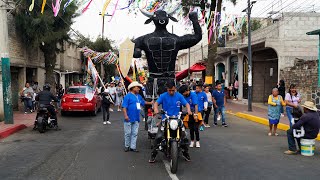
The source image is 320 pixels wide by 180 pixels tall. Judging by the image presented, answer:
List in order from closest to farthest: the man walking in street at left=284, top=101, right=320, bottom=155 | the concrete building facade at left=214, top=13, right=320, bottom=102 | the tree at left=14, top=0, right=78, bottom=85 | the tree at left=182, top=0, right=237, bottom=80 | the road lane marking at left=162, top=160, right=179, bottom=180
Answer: the road lane marking at left=162, top=160, right=179, bottom=180 → the man walking in street at left=284, top=101, right=320, bottom=155 → the tree at left=14, top=0, right=78, bottom=85 → the concrete building facade at left=214, top=13, right=320, bottom=102 → the tree at left=182, top=0, right=237, bottom=80

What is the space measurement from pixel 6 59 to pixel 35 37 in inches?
287

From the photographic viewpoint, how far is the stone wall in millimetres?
15883

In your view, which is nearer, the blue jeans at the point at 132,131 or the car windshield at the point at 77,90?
the blue jeans at the point at 132,131

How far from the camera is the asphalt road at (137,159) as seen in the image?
6242 millimetres

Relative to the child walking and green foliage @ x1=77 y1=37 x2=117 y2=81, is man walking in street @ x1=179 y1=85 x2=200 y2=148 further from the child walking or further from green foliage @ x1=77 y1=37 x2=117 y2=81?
green foliage @ x1=77 y1=37 x2=117 y2=81

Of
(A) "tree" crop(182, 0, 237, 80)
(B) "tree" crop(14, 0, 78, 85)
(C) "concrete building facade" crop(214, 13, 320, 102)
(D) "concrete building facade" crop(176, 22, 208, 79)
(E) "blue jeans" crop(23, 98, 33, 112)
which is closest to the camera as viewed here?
(E) "blue jeans" crop(23, 98, 33, 112)

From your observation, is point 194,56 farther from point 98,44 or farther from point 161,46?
point 161,46

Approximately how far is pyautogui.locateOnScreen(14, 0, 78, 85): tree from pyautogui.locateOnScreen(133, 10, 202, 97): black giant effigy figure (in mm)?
11000

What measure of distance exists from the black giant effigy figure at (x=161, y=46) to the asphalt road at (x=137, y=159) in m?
1.71

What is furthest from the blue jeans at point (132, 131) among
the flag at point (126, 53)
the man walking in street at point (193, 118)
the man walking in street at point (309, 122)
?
the man walking in street at point (309, 122)

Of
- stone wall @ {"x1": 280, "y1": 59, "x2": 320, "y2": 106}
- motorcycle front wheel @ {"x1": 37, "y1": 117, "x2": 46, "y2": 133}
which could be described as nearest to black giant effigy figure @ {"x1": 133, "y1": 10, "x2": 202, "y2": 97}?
motorcycle front wheel @ {"x1": 37, "y1": 117, "x2": 46, "y2": 133}

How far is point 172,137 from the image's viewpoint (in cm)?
667

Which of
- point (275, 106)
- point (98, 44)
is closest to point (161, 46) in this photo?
point (275, 106)

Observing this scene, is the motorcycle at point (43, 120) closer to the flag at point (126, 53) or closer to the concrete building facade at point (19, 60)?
the concrete building facade at point (19, 60)
